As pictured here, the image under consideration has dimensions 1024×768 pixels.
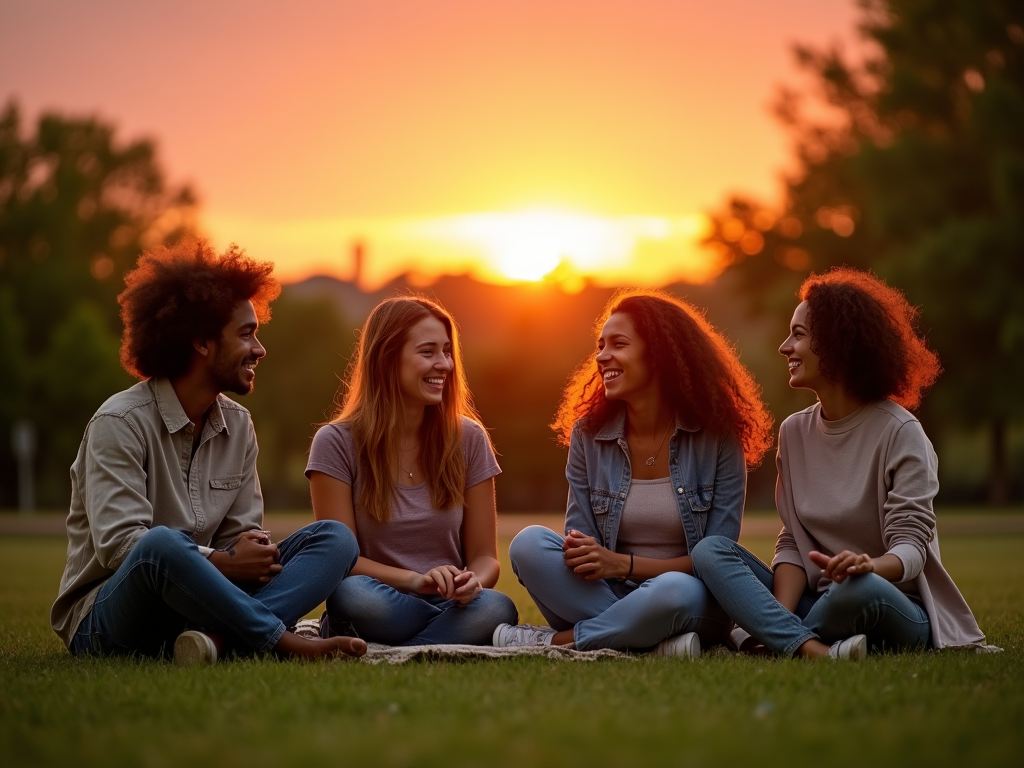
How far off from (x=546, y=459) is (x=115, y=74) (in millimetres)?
19601

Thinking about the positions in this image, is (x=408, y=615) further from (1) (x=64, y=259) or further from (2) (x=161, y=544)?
(1) (x=64, y=259)

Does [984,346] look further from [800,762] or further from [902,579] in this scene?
[800,762]

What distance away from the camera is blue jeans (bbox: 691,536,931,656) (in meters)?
5.08

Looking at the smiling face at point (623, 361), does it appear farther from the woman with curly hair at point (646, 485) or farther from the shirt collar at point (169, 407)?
the shirt collar at point (169, 407)

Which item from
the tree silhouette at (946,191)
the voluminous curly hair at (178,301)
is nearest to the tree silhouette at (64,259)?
the tree silhouette at (946,191)

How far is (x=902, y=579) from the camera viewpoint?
202 inches

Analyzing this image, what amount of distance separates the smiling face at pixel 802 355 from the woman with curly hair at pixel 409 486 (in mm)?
1541

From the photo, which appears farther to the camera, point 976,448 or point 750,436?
point 976,448

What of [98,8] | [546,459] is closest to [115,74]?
[98,8]

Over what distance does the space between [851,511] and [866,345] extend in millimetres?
766

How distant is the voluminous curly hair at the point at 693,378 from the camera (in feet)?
19.2

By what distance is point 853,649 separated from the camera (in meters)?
4.95

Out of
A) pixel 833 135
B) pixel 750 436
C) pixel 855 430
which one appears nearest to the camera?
pixel 855 430

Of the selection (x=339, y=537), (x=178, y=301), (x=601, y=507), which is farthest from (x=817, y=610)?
(x=178, y=301)
